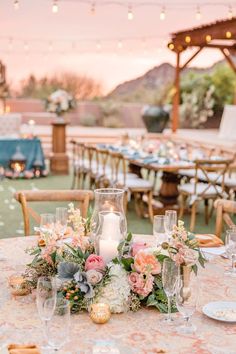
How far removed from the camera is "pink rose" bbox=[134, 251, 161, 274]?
2.02 m

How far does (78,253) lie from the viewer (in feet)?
7.00

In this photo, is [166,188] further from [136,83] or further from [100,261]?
[136,83]

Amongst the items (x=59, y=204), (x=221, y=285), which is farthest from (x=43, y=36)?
(x=221, y=285)

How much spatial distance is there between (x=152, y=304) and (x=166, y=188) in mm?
5439

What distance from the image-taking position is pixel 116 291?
6.54ft

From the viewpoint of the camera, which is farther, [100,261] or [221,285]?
[221,285]

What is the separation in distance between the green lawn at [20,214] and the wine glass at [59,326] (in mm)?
4446

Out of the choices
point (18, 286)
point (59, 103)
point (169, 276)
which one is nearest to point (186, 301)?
point (169, 276)

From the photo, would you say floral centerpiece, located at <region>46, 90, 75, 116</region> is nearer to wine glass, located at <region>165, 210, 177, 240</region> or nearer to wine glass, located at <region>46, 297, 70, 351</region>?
wine glass, located at <region>165, 210, 177, 240</region>

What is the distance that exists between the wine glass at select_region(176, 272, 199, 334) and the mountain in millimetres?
15647

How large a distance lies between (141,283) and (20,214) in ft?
17.3

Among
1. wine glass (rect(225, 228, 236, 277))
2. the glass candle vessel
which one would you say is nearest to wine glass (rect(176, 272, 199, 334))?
the glass candle vessel

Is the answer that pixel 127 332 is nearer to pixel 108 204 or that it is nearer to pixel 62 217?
pixel 108 204

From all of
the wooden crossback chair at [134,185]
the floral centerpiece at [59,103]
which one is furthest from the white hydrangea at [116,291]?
the floral centerpiece at [59,103]
